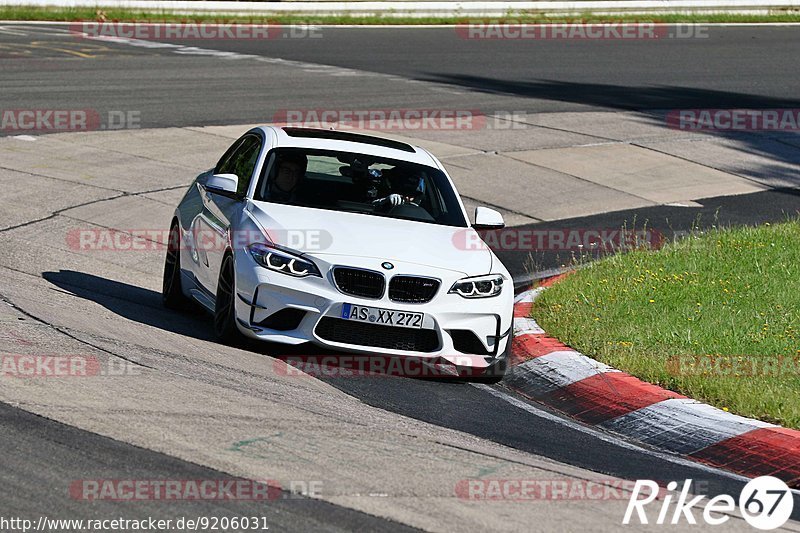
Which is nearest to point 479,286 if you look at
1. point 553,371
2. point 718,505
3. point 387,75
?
point 553,371

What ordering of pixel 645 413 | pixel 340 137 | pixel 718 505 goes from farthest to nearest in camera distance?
1. pixel 340 137
2. pixel 645 413
3. pixel 718 505

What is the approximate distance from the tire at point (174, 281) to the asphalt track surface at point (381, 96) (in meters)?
0.17

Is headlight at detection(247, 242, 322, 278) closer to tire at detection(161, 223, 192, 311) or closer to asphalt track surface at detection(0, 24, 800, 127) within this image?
tire at detection(161, 223, 192, 311)

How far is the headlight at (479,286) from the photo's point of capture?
28.8 feet

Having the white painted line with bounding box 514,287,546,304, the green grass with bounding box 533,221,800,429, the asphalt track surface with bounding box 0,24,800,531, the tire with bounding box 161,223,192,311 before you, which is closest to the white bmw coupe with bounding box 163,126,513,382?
the tire with bounding box 161,223,192,311

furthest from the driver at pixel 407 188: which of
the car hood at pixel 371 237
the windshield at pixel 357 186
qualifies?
the car hood at pixel 371 237

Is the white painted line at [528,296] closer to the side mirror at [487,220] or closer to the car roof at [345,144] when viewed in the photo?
the side mirror at [487,220]

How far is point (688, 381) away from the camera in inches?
326

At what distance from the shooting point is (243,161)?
33.6 ft

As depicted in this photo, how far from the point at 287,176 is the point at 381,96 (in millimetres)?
13101

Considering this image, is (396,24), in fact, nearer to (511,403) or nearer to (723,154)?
(723,154)

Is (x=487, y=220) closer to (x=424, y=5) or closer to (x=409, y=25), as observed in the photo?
(x=409, y=25)

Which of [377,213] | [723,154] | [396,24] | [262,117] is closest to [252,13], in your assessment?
[396,24]

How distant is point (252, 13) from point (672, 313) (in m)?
25.4
